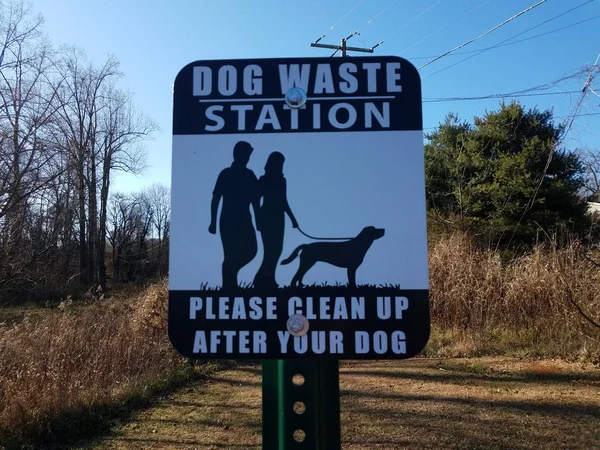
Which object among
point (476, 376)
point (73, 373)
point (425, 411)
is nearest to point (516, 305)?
point (476, 376)

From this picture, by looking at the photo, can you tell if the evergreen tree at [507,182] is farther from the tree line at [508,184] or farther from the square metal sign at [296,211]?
the square metal sign at [296,211]

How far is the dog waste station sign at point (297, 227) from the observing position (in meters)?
1.53

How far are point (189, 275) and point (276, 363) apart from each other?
1.25 feet

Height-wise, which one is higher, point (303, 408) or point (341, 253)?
point (341, 253)

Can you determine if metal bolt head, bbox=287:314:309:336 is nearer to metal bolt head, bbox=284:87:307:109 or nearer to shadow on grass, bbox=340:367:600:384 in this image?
metal bolt head, bbox=284:87:307:109

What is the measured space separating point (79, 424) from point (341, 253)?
505 cm

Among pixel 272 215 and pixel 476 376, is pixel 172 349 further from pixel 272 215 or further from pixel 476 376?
pixel 272 215

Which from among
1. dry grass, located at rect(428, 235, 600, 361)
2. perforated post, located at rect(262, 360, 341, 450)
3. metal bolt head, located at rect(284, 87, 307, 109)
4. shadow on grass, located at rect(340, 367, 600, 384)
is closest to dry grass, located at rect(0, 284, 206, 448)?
shadow on grass, located at rect(340, 367, 600, 384)

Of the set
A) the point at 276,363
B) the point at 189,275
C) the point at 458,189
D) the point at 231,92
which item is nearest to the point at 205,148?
the point at 231,92

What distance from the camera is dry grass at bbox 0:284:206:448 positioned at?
5.28 metres

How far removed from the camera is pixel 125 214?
49.3 meters

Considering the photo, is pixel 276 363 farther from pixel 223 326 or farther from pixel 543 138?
pixel 543 138

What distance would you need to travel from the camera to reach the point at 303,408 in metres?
1.60

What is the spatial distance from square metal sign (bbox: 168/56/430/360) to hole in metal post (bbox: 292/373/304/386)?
11 centimetres
